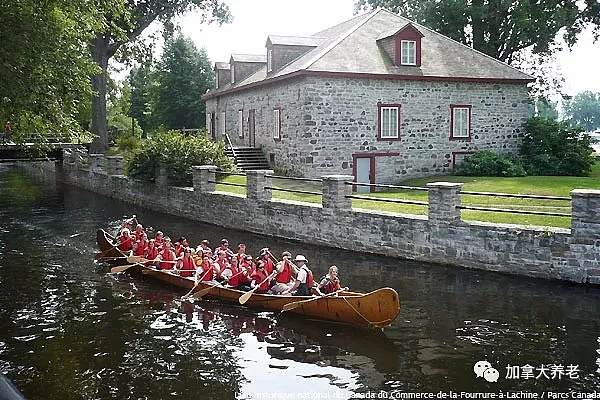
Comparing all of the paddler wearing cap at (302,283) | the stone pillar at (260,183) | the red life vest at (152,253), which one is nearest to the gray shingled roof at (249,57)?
the stone pillar at (260,183)

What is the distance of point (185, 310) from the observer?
13.9 m

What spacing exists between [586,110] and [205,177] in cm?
13363

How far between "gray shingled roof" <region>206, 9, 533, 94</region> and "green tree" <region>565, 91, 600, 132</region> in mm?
115255

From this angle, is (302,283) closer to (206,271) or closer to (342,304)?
(342,304)

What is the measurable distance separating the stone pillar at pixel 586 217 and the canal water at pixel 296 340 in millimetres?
1158

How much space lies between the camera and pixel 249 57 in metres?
37.8

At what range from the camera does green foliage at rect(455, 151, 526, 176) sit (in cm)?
2855

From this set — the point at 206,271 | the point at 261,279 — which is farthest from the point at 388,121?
the point at 261,279

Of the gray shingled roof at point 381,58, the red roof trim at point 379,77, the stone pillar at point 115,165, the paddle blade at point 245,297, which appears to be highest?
the gray shingled roof at point 381,58

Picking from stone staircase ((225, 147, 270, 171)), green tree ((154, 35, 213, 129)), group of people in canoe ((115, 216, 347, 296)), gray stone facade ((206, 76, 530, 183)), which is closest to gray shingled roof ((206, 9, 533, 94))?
gray stone facade ((206, 76, 530, 183))

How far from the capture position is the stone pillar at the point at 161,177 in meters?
27.9

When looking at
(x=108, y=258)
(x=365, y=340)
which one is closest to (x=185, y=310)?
(x=365, y=340)

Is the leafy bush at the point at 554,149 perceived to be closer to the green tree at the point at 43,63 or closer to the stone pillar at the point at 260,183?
the stone pillar at the point at 260,183

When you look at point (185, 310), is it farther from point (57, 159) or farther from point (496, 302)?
point (57, 159)
